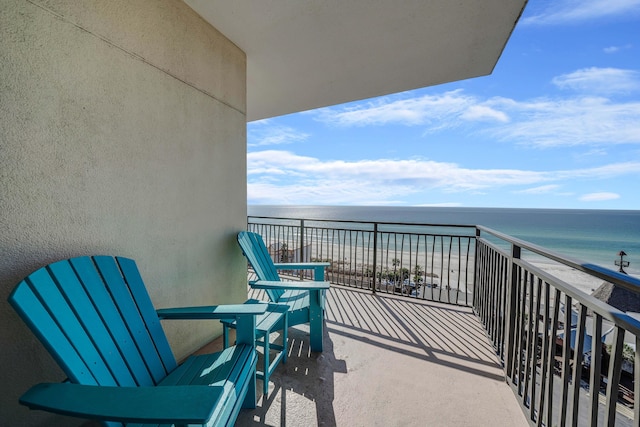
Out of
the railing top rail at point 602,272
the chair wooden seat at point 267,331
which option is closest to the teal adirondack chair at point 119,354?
the chair wooden seat at point 267,331

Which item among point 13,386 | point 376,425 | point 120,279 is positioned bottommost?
point 376,425

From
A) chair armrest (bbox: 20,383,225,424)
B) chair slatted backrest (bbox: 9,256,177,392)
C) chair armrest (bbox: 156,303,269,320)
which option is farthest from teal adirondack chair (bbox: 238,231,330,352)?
chair armrest (bbox: 20,383,225,424)

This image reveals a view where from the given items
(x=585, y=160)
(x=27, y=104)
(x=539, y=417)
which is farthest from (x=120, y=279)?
(x=585, y=160)

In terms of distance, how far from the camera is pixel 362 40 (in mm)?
2377

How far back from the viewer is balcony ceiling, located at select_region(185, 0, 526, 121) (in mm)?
1976

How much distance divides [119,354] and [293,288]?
1114 millimetres

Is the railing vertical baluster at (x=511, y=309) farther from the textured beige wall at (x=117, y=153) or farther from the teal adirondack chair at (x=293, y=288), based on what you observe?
the textured beige wall at (x=117, y=153)

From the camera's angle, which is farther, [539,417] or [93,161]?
[93,161]

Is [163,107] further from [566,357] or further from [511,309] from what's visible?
[511,309]

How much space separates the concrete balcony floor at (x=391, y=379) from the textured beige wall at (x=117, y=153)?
3.10 feet

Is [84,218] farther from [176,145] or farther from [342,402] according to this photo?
[342,402]

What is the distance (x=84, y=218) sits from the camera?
4.56 feet

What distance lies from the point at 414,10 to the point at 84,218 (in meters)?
2.75

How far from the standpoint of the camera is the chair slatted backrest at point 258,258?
237 centimetres
